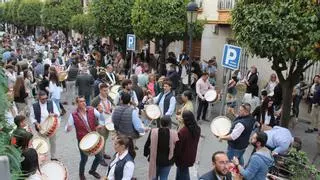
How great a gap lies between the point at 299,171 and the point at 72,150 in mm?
5785

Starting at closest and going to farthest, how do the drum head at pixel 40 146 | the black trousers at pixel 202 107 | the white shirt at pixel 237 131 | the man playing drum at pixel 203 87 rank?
the drum head at pixel 40 146 → the white shirt at pixel 237 131 → the man playing drum at pixel 203 87 → the black trousers at pixel 202 107

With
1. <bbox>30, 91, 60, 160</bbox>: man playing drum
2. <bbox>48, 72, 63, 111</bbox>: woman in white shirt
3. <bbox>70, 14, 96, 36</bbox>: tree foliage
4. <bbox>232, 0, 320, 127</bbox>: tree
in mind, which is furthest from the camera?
<bbox>70, 14, 96, 36</bbox>: tree foliage

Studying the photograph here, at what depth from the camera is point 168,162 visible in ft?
24.8

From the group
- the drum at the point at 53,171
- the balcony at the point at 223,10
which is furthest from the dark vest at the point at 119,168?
the balcony at the point at 223,10

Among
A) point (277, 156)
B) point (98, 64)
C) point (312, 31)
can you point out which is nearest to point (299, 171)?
point (277, 156)

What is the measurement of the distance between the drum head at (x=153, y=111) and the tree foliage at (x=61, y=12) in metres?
28.2

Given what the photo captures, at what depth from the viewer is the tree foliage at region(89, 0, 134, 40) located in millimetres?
21828

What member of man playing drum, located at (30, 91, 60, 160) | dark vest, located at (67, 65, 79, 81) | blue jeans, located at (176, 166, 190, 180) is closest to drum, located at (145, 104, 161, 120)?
man playing drum, located at (30, 91, 60, 160)

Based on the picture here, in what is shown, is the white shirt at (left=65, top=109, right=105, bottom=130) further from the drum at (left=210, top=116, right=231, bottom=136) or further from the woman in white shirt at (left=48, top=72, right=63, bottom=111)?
the woman in white shirt at (left=48, top=72, right=63, bottom=111)

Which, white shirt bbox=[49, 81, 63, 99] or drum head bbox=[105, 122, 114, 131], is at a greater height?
white shirt bbox=[49, 81, 63, 99]

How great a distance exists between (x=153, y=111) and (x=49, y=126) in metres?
2.74

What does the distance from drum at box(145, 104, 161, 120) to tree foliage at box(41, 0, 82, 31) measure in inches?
1109

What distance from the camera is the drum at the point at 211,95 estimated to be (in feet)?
44.3

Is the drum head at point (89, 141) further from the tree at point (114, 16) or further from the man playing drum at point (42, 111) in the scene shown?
the tree at point (114, 16)
